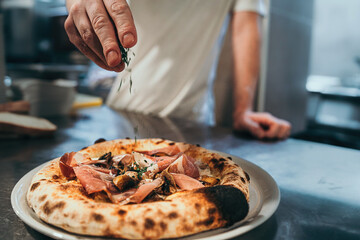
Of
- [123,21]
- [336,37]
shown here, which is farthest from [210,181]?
[336,37]

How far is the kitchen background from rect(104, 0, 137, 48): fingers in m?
1.03

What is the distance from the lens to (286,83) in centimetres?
348

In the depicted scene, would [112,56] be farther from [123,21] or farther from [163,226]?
[163,226]

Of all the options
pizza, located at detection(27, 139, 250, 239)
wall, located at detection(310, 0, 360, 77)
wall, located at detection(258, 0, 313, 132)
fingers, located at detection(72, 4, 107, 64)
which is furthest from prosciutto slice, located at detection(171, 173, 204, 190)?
wall, located at detection(310, 0, 360, 77)

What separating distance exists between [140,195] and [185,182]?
0.44 feet

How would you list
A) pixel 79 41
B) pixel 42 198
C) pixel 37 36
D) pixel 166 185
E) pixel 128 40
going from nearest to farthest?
pixel 42 198 < pixel 166 185 < pixel 128 40 < pixel 79 41 < pixel 37 36

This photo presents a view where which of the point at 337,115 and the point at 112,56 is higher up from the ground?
the point at 112,56

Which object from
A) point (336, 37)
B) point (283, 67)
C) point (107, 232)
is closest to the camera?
point (107, 232)

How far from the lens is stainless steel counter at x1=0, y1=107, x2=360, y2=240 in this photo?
2.45 ft

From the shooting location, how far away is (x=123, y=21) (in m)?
0.97

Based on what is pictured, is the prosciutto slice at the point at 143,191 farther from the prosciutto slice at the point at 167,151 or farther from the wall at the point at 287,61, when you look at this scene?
the wall at the point at 287,61

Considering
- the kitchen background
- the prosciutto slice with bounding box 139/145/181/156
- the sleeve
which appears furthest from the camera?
the kitchen background

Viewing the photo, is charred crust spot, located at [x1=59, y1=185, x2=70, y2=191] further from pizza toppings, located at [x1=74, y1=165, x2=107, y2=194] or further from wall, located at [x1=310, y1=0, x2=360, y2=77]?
wall, located at [x1=310, y1=0, x2=360, y2=77]

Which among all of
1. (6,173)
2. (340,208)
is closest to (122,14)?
(6,173)
